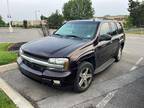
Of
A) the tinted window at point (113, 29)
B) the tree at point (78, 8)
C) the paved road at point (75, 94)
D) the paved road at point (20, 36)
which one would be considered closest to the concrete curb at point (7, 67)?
the paved road at point (75, 94)

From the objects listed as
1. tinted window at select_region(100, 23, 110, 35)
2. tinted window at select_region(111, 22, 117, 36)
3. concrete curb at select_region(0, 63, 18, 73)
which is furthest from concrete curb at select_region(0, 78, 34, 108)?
tinted window at select_region(111, 22, 117, 36)

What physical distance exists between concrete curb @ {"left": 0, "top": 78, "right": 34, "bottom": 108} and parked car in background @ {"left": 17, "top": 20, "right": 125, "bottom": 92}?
51cm

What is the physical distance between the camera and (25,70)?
488cm

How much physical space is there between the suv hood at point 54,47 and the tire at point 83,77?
49 centimetres

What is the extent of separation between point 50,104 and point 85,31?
2343 millimetres

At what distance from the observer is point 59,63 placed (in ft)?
14.5

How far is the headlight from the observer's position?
443 cm

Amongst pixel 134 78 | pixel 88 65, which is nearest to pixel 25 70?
pixel 88 65

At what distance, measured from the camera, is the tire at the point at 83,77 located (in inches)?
187

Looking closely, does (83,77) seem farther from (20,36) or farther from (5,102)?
(20,36)

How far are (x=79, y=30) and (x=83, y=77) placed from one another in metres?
1.55

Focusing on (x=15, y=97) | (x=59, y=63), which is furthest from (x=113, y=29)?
(x=15, y=97)

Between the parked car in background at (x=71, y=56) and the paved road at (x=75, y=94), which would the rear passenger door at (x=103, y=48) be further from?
the paved road at (x=75, y=94)

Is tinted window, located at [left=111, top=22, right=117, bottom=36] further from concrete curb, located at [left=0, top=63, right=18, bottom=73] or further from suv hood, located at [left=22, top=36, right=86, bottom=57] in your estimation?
concrete curb, located at [left=0, top=63, right=18, bottom=73]
